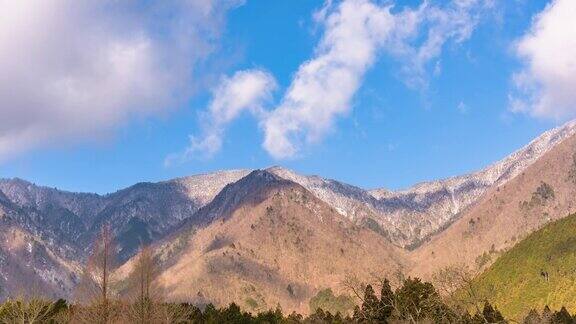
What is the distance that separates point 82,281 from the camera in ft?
141

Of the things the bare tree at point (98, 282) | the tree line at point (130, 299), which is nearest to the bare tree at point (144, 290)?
the tree line at point (130, 299)

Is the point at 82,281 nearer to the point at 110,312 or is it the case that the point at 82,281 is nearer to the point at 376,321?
the point at 110,312

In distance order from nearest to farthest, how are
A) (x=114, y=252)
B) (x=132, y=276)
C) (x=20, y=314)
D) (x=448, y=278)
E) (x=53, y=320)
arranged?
1. (x=448, y=278)
2. (x=114, y=252)
3. (x=132, y=276)
4. (x=20, y=314)
5. (x=53, y=320)

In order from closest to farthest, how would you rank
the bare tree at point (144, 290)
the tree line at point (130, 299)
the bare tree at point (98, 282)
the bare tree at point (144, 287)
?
1. the tree line at point (130, 299)
2. the bare tree at point (98, 282)
3. the bare tree at point (144, 290)
4. the bare tree at point (144, 287)

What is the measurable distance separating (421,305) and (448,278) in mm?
43031

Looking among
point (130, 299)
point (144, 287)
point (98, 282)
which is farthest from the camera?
point (144, 287)

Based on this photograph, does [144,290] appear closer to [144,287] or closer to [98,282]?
[144,287]

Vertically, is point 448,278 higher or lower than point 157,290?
lower

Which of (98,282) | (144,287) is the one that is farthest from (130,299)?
(98,282)

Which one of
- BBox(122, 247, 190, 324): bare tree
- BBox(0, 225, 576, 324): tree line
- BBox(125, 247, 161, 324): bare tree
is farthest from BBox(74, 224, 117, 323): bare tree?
BBox(125, 247, 161, 324): bare tree

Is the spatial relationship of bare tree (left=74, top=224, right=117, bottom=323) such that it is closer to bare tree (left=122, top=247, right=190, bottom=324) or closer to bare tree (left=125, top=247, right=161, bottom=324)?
bare tree (left=122, top=247, right=190, bottom=324)

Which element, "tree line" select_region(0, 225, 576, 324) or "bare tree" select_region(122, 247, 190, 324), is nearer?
"tree line" select_region(0, 225, 576, 324)

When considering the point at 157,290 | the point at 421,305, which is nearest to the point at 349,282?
the point at 157,290

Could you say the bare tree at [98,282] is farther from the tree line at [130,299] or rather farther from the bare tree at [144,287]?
the bare tree at [144,287]
